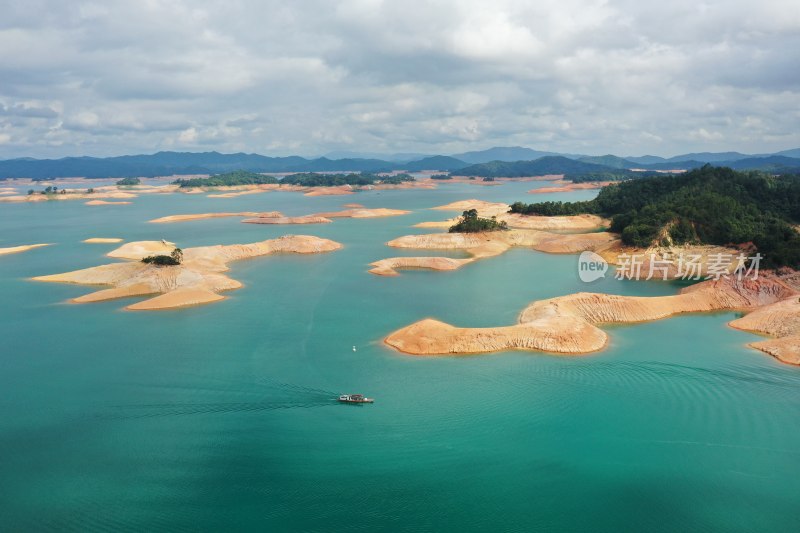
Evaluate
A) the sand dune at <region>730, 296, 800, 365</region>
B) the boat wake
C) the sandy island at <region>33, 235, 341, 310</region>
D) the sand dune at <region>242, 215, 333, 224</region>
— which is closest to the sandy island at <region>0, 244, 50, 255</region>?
the sandy island at <region>33, 235, 341, 310</region>

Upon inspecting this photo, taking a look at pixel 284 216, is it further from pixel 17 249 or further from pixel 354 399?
pixel 354 399

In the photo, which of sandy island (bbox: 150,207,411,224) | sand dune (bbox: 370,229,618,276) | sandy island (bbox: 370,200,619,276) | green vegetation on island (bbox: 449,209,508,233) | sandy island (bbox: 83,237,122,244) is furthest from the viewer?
sandy island (bbox: 150,207,411,224)

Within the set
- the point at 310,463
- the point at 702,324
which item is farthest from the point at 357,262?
the point at 310,463

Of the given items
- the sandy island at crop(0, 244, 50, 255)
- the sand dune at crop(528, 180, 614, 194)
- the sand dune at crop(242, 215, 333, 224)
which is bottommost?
the sandy island at crop(0, 244, 50, 255)

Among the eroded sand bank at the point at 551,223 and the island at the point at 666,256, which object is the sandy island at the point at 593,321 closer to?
the island at the point at 666,256

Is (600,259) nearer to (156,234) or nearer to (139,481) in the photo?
(139,481)

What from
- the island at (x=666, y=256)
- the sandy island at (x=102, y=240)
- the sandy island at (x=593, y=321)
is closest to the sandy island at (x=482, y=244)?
the island at (x=666, y=256)

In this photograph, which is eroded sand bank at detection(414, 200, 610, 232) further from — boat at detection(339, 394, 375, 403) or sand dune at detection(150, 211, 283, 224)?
boat at detection(339, 394, 375, 403)
